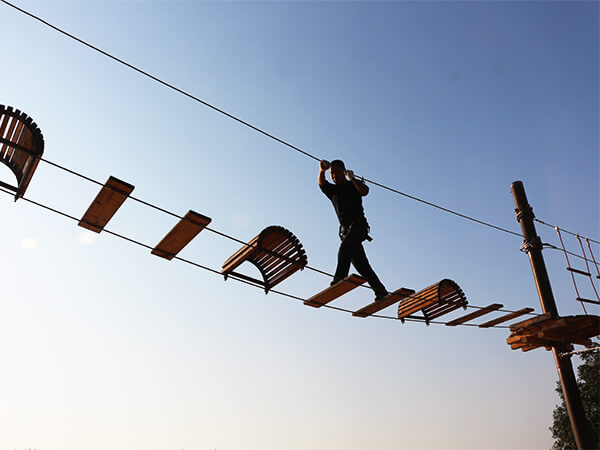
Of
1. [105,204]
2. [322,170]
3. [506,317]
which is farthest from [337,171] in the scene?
[506,317]

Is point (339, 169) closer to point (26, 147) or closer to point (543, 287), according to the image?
point (26, 147)

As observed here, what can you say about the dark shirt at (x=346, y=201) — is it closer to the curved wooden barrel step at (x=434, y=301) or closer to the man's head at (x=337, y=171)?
the man's head at (x=337, y=171)

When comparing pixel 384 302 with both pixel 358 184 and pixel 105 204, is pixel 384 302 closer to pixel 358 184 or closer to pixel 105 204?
pixel 358 184

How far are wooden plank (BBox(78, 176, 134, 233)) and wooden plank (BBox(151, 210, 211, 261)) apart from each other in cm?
68

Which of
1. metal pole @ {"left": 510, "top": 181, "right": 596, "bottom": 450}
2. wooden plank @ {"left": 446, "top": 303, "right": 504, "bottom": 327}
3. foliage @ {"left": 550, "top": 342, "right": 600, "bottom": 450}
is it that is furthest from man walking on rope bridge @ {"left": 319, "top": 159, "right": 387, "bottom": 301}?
foliage @ {"left": 550, "top": 342, "right": 600, "bottom": 450}

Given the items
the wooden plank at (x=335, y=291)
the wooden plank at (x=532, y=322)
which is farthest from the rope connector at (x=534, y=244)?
the wooden plank at (x=335, y=291)

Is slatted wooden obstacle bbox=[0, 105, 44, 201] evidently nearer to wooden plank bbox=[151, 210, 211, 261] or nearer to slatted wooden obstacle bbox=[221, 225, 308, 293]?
wooden plank bbox=[151, 210, 211, 261]

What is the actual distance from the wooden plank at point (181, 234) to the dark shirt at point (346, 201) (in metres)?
2.38

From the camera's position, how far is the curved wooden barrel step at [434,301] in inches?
294

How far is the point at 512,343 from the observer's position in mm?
8922

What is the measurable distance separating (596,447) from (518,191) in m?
4.96

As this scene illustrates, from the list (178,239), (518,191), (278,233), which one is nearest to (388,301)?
(278,233)

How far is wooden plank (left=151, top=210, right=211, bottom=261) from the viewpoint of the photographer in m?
5.30

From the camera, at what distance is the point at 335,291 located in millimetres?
6488
